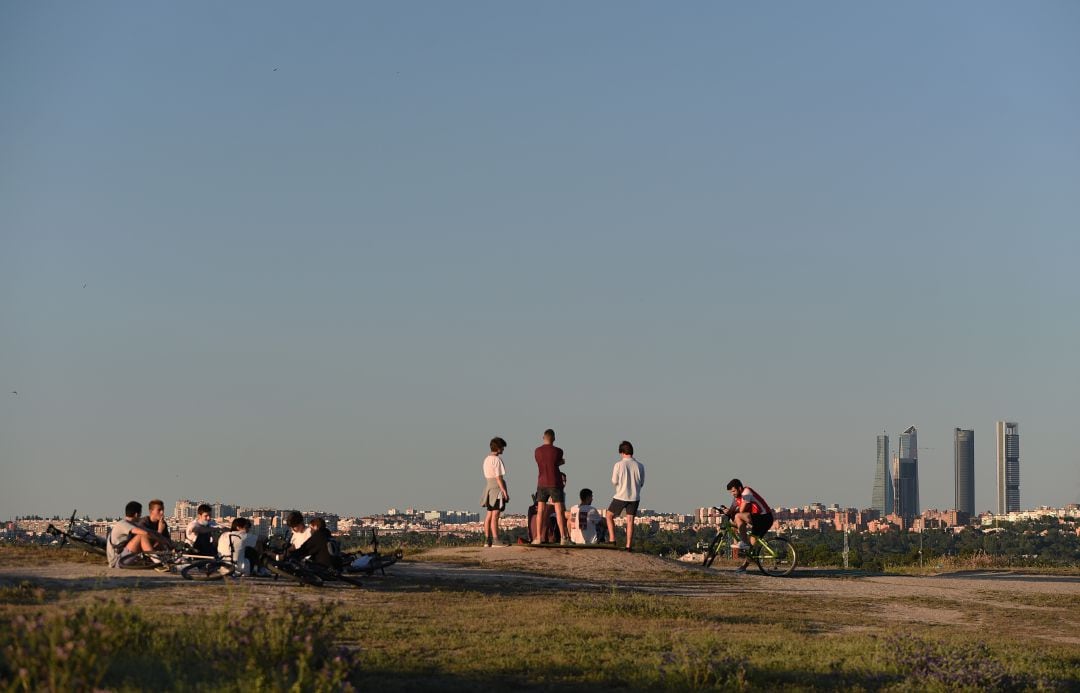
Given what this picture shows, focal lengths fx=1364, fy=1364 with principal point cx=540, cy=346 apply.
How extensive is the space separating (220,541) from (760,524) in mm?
10634

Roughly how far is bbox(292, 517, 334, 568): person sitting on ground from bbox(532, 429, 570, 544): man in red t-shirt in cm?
624

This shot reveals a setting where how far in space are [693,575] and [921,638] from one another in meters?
8.05

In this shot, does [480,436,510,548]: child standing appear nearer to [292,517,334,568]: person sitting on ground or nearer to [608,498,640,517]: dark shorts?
[608,498,640,517]: dark shorts

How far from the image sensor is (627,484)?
24281 millimetres

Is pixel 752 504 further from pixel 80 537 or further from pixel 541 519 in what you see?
pixel 80 537

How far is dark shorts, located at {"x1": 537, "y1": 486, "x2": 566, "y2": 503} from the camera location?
24.1 meters

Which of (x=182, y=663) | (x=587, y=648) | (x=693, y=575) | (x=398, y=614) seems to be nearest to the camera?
(x=182, y=663)

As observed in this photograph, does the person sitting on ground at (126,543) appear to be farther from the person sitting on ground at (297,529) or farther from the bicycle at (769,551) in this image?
the bicycle at (769,551)

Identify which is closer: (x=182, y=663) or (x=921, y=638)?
(x=182, y=663)

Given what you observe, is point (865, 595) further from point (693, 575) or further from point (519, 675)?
point (519, 675)

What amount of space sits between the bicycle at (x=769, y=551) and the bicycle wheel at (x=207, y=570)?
10.5m

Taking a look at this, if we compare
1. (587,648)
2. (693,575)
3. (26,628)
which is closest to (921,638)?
(587,648)

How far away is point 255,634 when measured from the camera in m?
10.6

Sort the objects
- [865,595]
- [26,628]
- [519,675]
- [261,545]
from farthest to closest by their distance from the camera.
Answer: [865,595], [261,545], [519,675], [26,628]
